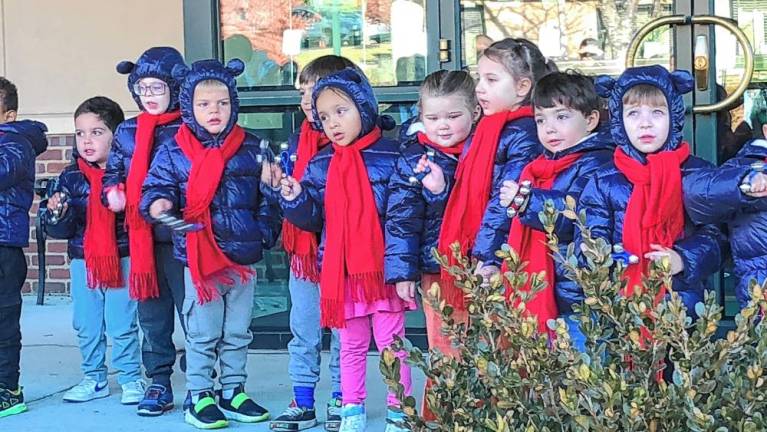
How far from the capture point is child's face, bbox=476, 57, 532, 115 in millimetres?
3914

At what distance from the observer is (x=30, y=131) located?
192 inches

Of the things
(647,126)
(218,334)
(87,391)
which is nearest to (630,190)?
(647,126)

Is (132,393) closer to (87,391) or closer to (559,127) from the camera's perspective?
(87,391)

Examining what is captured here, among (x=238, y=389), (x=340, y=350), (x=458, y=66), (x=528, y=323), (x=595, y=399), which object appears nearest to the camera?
(x=595, y=399)

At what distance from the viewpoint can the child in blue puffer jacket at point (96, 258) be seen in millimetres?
4855

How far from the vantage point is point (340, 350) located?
4.27 metres

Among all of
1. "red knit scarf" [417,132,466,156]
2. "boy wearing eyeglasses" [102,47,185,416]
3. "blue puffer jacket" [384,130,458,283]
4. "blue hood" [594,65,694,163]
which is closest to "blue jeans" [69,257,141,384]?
"boy wearing eyeglasses" [102,47,185,416]

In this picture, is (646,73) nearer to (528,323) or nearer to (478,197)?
(478,197)

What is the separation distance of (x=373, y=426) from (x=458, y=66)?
197cm

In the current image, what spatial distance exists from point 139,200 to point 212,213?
352 mm

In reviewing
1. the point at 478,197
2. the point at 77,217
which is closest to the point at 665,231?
the point at 478,197

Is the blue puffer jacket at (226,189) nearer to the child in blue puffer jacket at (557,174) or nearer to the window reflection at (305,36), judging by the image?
the child in blue puffer jacket at (557,174)

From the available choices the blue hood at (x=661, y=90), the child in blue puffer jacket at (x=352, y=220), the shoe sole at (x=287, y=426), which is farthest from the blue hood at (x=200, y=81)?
the blue hood at (x=661, y=90)

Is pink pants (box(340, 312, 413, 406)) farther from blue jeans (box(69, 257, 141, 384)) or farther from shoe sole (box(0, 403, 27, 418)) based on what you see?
shoe sole (box(0, 403, 27, 418))
